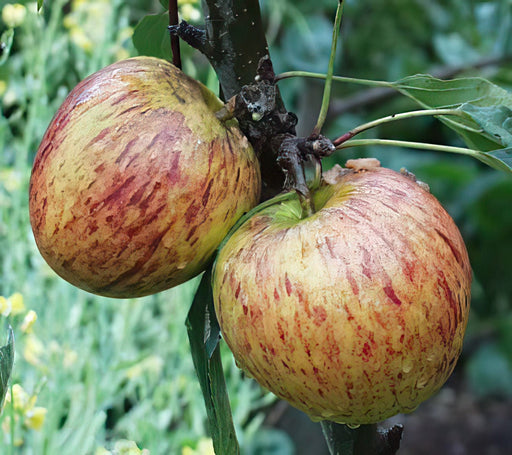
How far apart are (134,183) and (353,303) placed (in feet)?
0.57

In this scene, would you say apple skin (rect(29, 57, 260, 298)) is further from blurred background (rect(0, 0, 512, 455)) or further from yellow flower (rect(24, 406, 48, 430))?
yellow flower (rect(24, 406, 48, 430))

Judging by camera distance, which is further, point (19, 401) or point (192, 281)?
point (192, 281)

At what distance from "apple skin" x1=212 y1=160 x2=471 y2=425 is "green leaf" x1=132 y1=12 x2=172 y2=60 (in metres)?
0.27

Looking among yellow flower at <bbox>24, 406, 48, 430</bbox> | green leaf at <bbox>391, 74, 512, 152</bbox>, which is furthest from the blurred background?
green leaf at <bbox>391, 74, 512, 152</bbox>

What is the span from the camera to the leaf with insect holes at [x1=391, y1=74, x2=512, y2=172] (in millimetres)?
476

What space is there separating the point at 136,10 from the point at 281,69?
67cm

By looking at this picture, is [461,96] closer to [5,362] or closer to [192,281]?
[5,362]

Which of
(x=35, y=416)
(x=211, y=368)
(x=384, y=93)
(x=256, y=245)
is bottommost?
(x=384, y=93)

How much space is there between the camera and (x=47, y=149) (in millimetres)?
482

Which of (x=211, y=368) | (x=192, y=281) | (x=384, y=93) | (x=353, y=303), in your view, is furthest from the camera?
(x=384, y=93)

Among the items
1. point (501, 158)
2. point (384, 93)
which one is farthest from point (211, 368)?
point (384, 93)

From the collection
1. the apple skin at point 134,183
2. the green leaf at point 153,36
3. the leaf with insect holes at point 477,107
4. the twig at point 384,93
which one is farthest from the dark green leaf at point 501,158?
the twig at point 384,93

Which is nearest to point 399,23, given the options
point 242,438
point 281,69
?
point 281,69

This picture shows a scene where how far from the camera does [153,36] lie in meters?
0.63
